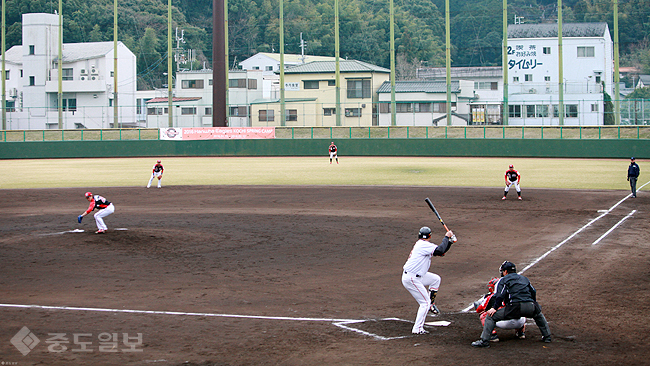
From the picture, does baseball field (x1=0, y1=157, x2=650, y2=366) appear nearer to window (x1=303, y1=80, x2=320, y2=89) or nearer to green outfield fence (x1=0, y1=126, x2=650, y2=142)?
green outfield fence (x1=0, y1=126, x2=650, y2=142)

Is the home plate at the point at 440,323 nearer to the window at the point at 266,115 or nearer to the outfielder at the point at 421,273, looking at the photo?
the outfielder at the point at 421,273

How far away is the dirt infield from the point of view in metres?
8.71

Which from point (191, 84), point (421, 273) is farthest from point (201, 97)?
point (421, 273)

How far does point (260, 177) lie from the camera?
3609 cm

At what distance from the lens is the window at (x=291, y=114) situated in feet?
207

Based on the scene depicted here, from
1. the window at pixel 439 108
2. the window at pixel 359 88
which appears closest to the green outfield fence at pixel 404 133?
the window at pixel 439 108

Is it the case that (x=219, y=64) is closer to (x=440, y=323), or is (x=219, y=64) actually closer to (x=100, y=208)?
(x=100, y=208)

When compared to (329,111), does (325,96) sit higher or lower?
higher

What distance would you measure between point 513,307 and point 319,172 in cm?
2995

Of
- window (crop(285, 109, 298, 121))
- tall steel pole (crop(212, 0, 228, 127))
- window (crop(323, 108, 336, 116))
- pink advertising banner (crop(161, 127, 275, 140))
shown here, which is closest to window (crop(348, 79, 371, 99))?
window (crop(323, 108, 336, 116))

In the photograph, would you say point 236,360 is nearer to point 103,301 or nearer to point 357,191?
point 103,301

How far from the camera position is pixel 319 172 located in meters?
38.5

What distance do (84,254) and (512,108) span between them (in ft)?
182

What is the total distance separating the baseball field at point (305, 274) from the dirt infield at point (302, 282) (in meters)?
0.05
